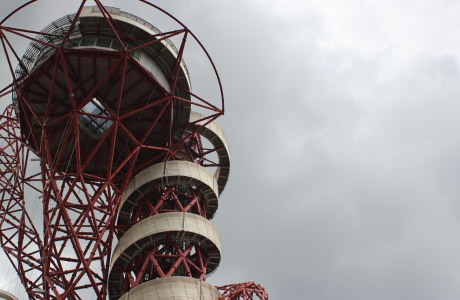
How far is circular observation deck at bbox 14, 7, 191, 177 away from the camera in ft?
157

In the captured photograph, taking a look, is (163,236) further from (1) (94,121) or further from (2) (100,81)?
(1) (94,121)

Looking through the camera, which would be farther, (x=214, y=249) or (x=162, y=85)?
(x=162, y=85)

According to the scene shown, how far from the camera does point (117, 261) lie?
156ft

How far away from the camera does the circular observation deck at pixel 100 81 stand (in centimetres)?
4781

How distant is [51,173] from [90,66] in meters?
10.6

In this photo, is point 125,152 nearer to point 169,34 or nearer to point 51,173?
point 51,173

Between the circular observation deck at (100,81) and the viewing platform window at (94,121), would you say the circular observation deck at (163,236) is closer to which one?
the circular observation deck at (100,81)

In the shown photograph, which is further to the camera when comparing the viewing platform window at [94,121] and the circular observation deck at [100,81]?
the viewing platform window at [94,121]

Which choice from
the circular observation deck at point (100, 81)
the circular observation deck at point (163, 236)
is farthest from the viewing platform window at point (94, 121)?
the circular observation deck at point (163, 236)

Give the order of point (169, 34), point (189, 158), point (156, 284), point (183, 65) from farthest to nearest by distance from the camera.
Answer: point (189, 158)
point (183, 65)
point (169, 34)
point (156, 284)

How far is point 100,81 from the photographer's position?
4550cm

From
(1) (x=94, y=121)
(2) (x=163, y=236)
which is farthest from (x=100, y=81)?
(2) (x=163, y=236)

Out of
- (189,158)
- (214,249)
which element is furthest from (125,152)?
(214,249)

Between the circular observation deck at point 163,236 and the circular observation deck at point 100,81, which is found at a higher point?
the circular observation deck at point 100,81
